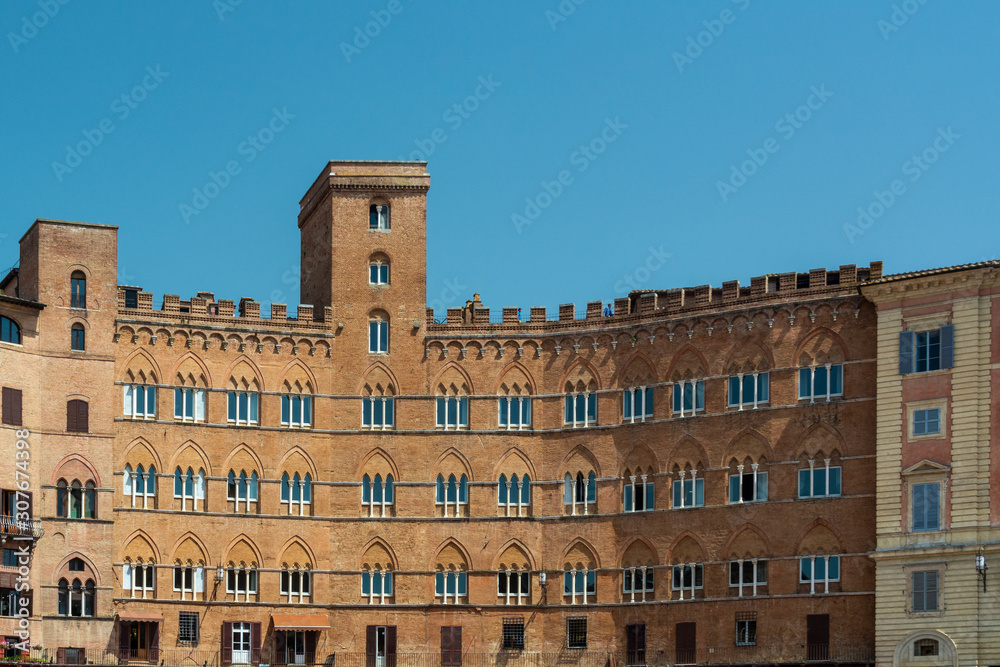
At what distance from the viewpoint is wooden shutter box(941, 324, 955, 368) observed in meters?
94.9

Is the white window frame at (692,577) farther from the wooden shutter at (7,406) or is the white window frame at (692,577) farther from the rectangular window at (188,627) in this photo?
the wooden shutter at (7,406)

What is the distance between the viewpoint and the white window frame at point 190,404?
347 feet

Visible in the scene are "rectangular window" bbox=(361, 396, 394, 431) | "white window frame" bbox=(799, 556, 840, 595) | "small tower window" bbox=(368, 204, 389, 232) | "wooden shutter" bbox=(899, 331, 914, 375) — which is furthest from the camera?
"small tower window" bbox=(368, 204, 389, 232)

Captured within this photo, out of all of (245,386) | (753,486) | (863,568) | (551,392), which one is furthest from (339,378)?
(863,568)

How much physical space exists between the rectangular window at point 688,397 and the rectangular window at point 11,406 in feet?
117

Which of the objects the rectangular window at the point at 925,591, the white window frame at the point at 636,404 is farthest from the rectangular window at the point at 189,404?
the rectangular window at the point at 925,591

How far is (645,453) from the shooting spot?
105 metres

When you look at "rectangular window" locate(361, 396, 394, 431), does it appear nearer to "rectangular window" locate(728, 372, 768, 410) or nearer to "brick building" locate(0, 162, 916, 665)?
"brick building" locate(0, 162, 916, 665)

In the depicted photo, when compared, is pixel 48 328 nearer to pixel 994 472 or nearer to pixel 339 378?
pixel 339 378

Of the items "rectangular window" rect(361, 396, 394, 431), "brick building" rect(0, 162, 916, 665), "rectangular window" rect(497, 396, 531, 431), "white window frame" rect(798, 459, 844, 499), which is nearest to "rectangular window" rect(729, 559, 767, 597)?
"brick building" rect(0, 162, 916, 665)

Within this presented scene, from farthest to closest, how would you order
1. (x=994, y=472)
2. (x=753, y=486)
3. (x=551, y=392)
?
(x=551, y=392)
(x=753, y=486)
(x=994, y=472)

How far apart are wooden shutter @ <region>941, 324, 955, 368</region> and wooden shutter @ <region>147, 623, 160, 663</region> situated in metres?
44.2

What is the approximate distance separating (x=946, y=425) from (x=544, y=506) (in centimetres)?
2418

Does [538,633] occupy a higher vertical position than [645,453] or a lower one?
lower
